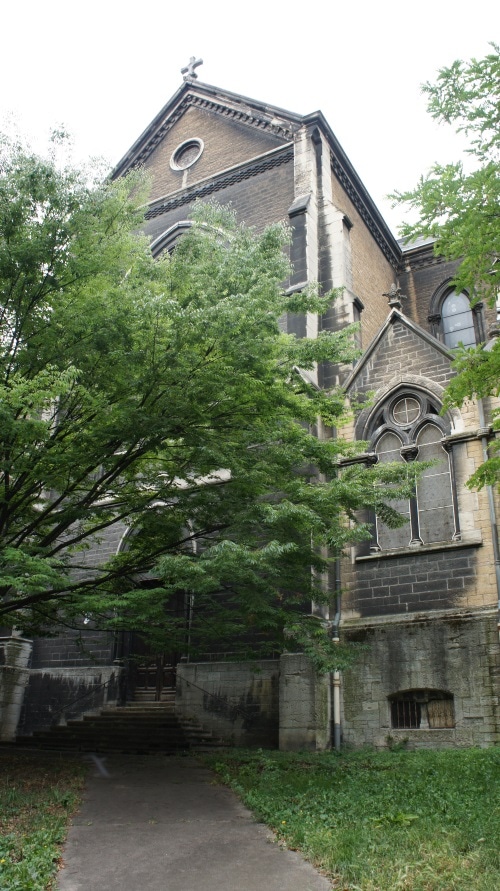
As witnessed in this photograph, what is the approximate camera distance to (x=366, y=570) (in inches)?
566

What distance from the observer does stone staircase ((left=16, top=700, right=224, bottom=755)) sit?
13.7 meters

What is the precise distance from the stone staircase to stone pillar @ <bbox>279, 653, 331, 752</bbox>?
1.67m

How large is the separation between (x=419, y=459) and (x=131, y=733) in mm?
7917

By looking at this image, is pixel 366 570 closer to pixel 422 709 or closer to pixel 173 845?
pixel 422 709

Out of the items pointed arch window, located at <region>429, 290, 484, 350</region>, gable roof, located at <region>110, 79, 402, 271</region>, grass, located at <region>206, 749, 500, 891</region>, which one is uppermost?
gable roof, located at <region>110, 79, 402, 271</region>

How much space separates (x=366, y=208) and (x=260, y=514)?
50.6 feet

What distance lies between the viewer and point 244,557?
29.5 ft

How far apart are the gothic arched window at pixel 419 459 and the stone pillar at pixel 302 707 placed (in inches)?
111

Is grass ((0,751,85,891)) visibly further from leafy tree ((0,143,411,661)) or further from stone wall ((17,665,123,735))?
Answer: stone wall ((17,665,123,735))

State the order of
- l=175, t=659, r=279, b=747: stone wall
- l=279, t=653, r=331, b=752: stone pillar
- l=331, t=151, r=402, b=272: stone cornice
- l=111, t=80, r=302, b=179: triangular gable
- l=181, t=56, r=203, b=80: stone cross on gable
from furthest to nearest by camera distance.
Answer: l=181, t=56, r=203, b=80: stone cross on gable
l=111, t=80, r=302, b=179: triangular gable
l=331, t=151, r=402, b=272: stone cornice
l=175, t=659, r=279, b=747: stone wall
l=279, t=653, r=331, b=752: stone pillar

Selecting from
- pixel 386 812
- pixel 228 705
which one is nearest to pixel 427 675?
pixel 228 705

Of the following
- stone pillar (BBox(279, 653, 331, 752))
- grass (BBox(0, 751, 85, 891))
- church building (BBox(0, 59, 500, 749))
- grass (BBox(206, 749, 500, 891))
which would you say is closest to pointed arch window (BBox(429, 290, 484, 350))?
church building (BBox(0, 59, 500, 749))

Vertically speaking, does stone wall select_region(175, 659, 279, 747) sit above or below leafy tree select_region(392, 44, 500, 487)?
below

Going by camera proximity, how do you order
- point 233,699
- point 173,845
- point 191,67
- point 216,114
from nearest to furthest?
point 173,845, point 233,699, point 216,114, point 191,67
